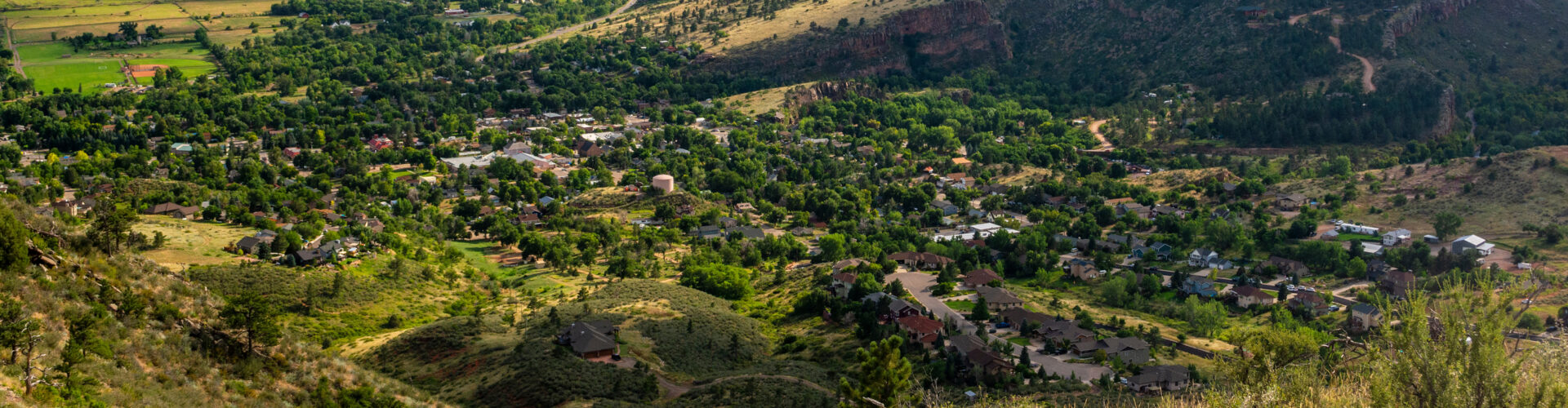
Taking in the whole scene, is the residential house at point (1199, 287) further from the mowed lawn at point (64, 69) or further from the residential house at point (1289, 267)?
the mowed lawn at point (64, 69)

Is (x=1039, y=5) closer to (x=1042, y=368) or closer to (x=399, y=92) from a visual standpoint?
(x=399, y=92)

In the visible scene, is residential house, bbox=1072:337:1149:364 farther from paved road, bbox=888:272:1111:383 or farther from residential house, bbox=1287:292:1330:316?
residential house, bbox=1287:292:1330:316

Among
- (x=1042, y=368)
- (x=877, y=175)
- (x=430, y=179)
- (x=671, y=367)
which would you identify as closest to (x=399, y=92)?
(x=430, y=179)

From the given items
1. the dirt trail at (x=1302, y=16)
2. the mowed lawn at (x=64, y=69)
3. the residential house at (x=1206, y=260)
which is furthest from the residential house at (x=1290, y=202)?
the mowed lawn at (x=64, y=69)

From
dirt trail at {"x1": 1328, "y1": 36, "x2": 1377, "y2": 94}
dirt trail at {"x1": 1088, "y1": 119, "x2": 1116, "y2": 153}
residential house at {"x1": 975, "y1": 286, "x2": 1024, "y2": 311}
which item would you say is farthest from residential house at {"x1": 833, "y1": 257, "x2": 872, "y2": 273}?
dirt trail at {"x1": 1328, "y1": 36, "x2": 1377, "y2": 94}

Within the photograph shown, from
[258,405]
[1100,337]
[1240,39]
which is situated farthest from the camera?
[1240,39]

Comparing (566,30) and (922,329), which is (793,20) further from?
(922,329)
